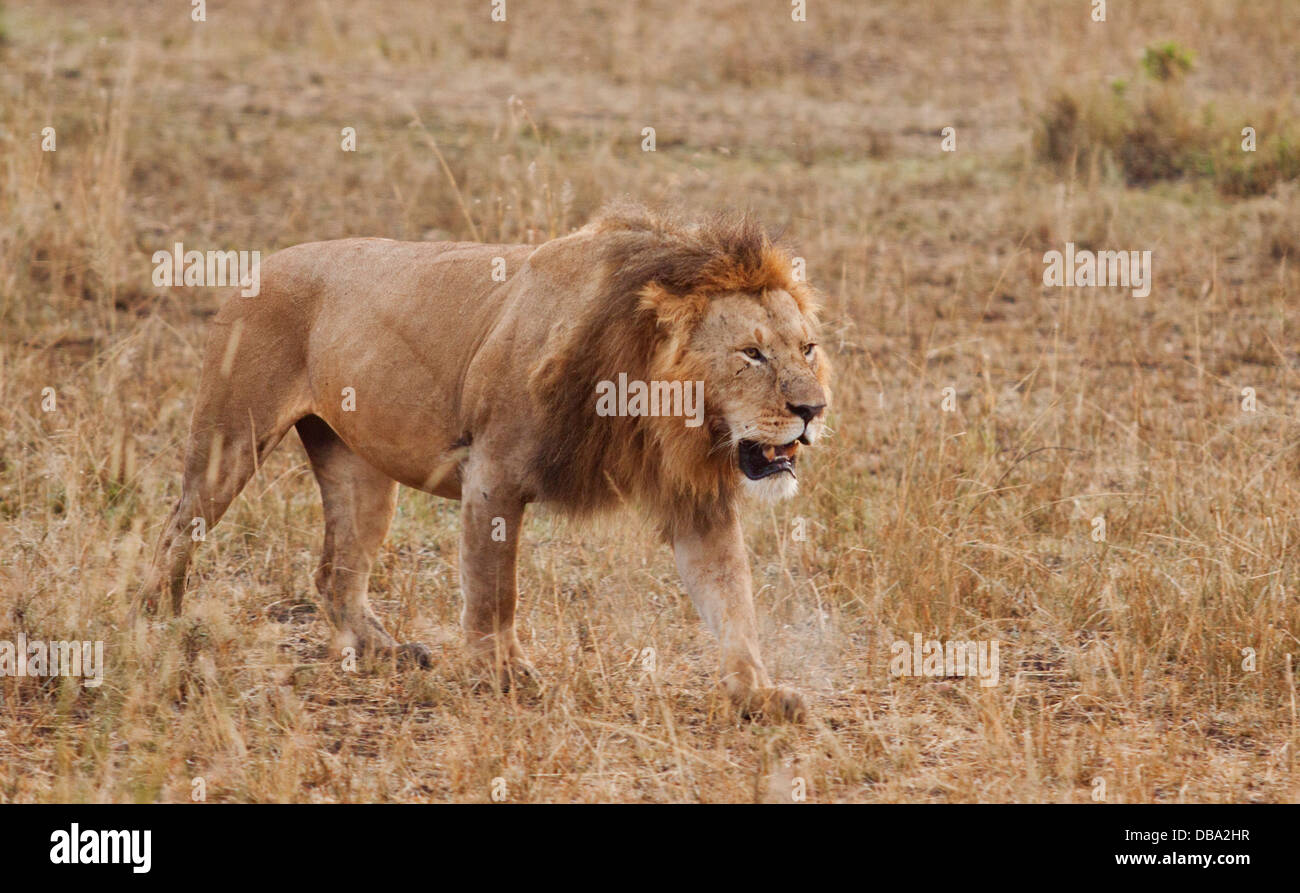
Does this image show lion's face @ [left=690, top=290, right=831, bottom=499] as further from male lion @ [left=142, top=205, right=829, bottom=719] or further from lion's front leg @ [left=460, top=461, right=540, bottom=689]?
lion's front leg @ [left=460, top=461, right=540, bottom=689]

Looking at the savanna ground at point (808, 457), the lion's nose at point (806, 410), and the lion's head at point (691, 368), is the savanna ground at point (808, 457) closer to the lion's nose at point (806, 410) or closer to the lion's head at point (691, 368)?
the lion's head at point (691, 368)

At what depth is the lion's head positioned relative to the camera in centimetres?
457

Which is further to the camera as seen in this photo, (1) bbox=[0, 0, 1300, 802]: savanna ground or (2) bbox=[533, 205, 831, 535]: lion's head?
(1) bbox=[0, 0, 1300, 802]: savanna ground

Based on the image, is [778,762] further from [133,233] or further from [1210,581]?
[133,233]

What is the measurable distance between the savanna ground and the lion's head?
0.53 m

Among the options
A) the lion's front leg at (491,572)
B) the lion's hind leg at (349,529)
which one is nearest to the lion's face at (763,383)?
the lion's front leg at (491,572)

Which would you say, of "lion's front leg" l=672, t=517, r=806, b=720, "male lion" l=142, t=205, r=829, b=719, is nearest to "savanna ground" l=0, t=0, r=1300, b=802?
"lion's front leg" l=672, t=517, r=806, b=720

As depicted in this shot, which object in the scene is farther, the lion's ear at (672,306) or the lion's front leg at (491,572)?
the lion's front leg at (491,572)

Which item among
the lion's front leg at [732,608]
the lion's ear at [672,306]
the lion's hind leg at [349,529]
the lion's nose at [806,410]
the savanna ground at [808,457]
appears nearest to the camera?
the lion's nose at [806,410]

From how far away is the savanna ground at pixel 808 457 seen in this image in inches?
186

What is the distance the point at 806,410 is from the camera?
451cm

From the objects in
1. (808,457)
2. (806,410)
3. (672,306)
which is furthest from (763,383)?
(808,457)

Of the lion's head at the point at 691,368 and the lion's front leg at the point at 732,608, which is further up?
the lion's head at the point at 691,368

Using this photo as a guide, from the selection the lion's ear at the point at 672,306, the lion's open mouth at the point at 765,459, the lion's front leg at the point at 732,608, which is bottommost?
the lion's front leg at the point at 732,608
